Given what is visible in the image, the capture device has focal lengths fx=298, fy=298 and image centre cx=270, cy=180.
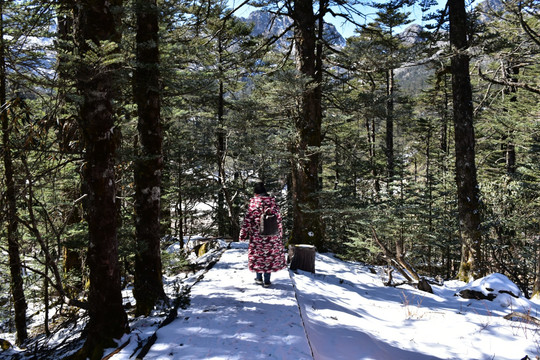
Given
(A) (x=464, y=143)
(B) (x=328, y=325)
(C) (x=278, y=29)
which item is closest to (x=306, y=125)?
(A) (x=464, y=143)

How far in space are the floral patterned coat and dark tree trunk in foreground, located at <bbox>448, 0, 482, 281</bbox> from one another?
6.01 meters

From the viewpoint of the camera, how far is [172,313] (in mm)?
4383

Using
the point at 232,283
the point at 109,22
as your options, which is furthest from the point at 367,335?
the point at 109,22

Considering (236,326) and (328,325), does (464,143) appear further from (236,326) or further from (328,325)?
(236,326)

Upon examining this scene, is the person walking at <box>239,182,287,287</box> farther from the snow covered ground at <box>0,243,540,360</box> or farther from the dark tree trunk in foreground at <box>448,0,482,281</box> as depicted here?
the dark tree trunk in foreground at <box>448,0,482,281</box>

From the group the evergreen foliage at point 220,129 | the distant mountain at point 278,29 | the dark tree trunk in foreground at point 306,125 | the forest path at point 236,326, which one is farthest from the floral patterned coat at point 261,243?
the distant mountain at point 278,29

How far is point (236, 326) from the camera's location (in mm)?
4117

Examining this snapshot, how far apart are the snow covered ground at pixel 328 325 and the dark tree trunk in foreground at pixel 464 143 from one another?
6.34 feet

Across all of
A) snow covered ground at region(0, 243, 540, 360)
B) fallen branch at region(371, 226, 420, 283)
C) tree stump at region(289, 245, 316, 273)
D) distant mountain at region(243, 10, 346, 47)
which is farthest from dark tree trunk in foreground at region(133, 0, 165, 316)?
distant mountain at region(243, 10, 346, 47)

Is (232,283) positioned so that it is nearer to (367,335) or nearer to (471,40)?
(367,335)

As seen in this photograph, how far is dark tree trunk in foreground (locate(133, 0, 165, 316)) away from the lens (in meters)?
4.88

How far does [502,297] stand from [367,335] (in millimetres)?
3908

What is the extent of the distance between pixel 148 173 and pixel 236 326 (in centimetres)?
284

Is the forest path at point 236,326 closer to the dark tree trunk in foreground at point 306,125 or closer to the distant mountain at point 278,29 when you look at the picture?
the dark tree trunk in foreground at point 306,125
